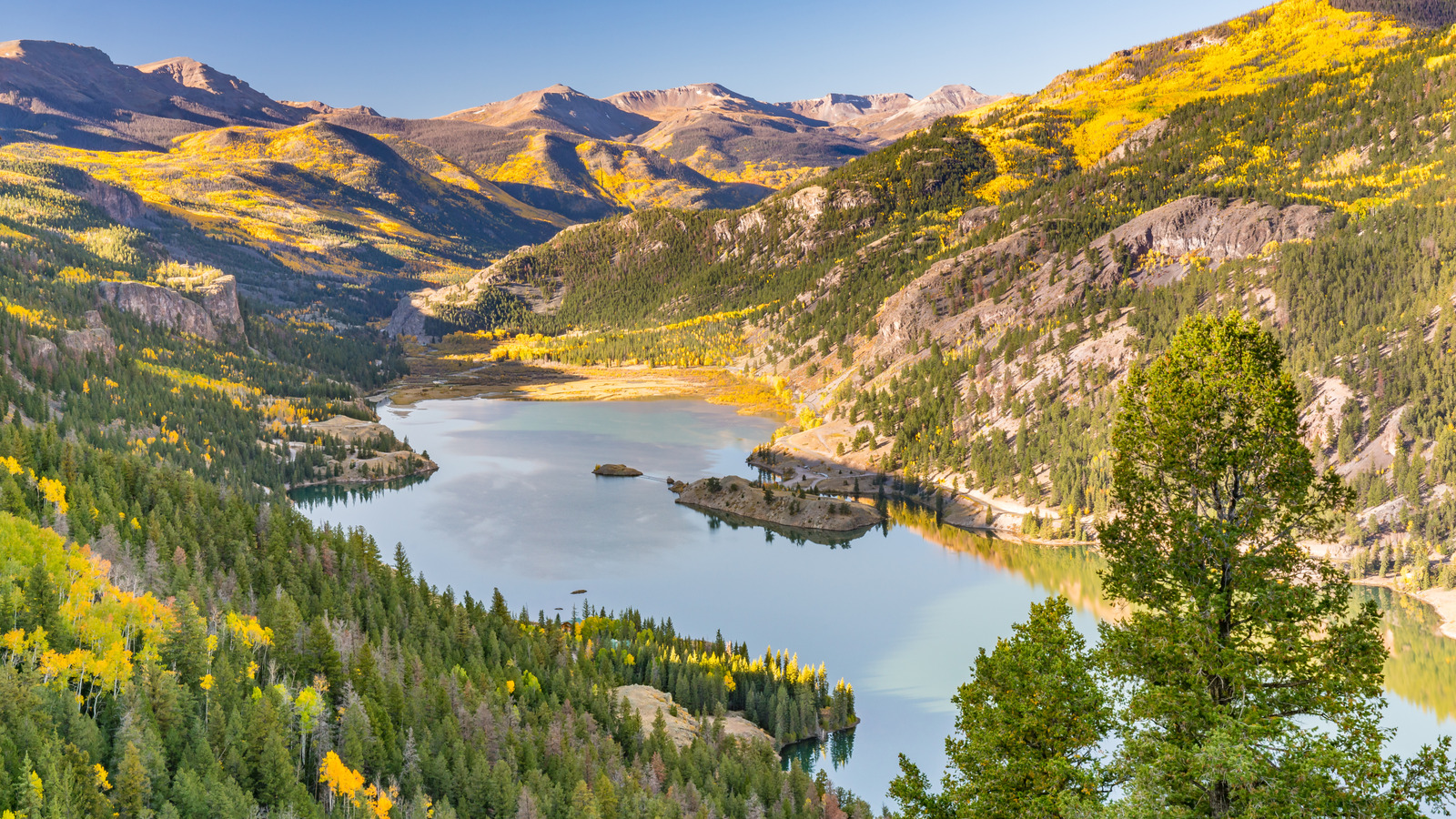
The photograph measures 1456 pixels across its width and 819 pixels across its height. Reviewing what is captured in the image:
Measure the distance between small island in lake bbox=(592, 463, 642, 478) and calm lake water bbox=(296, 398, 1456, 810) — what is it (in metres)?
2.49

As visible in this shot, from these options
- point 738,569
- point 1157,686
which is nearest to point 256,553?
point 738,569

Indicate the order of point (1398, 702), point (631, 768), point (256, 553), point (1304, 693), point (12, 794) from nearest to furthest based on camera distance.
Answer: point (1304, 693)
point (12, 794)
point (631, 768)
point (1398, 702)
point (256, 553)

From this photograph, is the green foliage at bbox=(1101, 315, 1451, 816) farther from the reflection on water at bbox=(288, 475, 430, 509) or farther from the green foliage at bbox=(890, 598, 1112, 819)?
the reflection on water at bbox=(288, 475, 430, 509)

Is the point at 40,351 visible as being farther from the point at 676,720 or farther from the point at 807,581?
the point at 676,720

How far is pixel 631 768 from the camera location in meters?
69.4

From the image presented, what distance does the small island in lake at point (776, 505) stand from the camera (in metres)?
151

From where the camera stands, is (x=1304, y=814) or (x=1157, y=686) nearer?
(x=1304, y=814)

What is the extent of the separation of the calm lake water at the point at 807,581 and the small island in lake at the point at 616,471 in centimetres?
249

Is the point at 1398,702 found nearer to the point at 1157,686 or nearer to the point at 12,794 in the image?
the point at 1157,686

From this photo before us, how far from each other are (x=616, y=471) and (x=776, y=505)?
4248 centimetres

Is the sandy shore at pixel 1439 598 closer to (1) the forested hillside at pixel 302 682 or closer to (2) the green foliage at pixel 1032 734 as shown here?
Result: (1) the forested hillside at pixel 302 682

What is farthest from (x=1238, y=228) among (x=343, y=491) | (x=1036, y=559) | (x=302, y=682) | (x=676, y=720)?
(x=302, y=682)

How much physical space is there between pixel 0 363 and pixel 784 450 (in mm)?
150318

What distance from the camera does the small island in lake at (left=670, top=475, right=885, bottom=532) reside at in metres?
151
